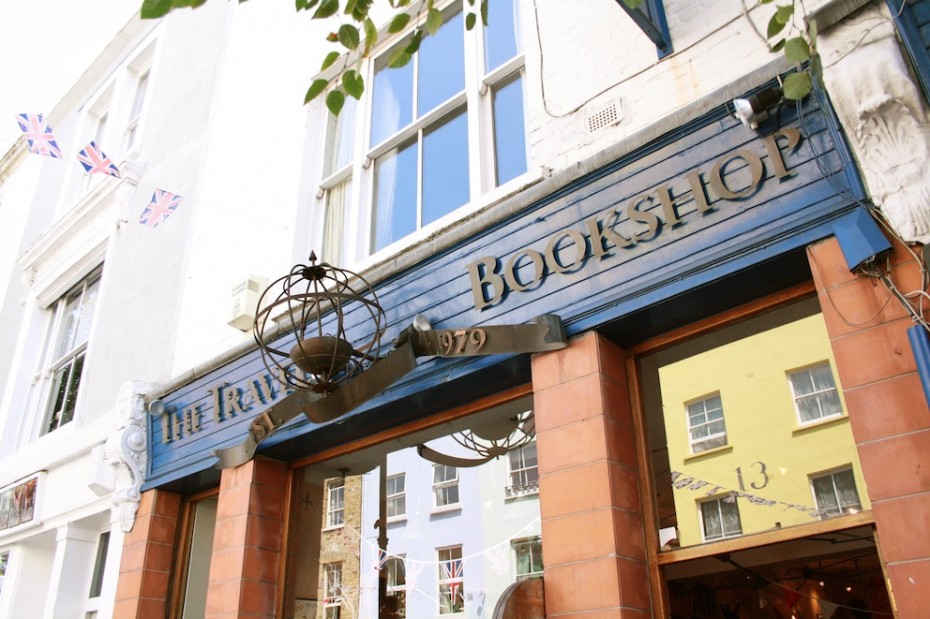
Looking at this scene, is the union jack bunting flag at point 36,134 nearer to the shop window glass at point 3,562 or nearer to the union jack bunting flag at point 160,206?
the union jack bunting flag at point 160,206

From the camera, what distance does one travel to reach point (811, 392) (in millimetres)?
3748

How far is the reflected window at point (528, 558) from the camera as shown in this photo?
436 cm

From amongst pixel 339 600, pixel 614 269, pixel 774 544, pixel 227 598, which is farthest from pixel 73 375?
pixel 774 544

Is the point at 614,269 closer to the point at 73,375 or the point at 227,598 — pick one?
the point at 227,598

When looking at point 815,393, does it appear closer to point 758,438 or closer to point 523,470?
point 758,438

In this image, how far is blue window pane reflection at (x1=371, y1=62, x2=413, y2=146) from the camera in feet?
22.8

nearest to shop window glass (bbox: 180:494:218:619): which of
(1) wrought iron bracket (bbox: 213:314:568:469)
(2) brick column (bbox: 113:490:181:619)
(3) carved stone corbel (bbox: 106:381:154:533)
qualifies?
(2) brick column (bbox: 113:490:181:619)

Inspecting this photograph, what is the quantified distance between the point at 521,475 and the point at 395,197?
9.56 feet

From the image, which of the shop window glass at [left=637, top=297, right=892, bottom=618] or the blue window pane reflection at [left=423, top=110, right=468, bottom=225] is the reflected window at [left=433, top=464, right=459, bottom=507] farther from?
the blue window pane reflection at [left=423, top=110, right=468, bottom=225]

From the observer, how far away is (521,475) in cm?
465

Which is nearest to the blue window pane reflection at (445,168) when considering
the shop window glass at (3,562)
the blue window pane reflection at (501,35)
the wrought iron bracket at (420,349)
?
the blue window pane reflection at (501,35)

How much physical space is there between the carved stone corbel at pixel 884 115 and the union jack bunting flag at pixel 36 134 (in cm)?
729

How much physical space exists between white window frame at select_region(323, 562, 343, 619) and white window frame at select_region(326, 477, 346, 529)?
11.2 inches

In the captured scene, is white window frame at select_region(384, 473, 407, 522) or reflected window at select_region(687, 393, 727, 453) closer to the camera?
reflected window at select_region(687, 393, 727, 453)
